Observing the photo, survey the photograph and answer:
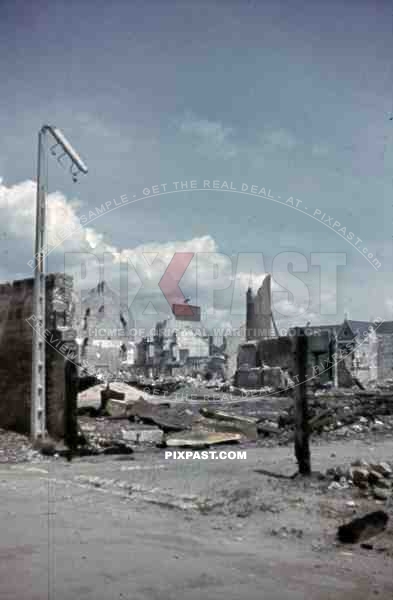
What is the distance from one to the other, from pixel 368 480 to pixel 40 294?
6663 millimetres

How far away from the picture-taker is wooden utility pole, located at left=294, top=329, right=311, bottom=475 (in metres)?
7.93

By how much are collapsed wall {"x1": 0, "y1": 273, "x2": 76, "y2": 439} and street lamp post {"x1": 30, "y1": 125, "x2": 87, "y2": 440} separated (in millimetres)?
356

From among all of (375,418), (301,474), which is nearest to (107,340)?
(375,418)

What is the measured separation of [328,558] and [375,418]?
41.2ft

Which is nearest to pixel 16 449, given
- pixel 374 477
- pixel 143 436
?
pixel 143 436

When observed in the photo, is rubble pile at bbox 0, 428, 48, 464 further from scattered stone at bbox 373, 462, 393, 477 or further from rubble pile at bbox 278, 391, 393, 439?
rubble pile at bbox 278, 391, 393, 439

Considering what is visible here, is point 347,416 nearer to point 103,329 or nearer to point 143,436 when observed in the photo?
point 143,436

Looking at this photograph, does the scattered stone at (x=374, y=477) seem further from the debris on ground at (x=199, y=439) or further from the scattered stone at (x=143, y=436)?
the scattered stone at (x=143, y=436)

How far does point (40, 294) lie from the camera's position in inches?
425

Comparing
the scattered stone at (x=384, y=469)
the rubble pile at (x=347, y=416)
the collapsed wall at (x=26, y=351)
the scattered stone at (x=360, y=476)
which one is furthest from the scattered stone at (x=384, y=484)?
the rubble pile at (x=347, y=416)

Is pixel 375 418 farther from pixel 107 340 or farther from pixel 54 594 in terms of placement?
pixel 107 340

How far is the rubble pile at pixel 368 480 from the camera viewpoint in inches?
257

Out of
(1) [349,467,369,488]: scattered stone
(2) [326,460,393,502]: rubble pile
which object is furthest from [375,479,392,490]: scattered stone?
(1) [349,467,369,488]: scattered stone

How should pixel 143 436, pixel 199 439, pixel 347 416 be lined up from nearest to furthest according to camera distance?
pixel 199 439
pixel 143 436
pixel 347 416
